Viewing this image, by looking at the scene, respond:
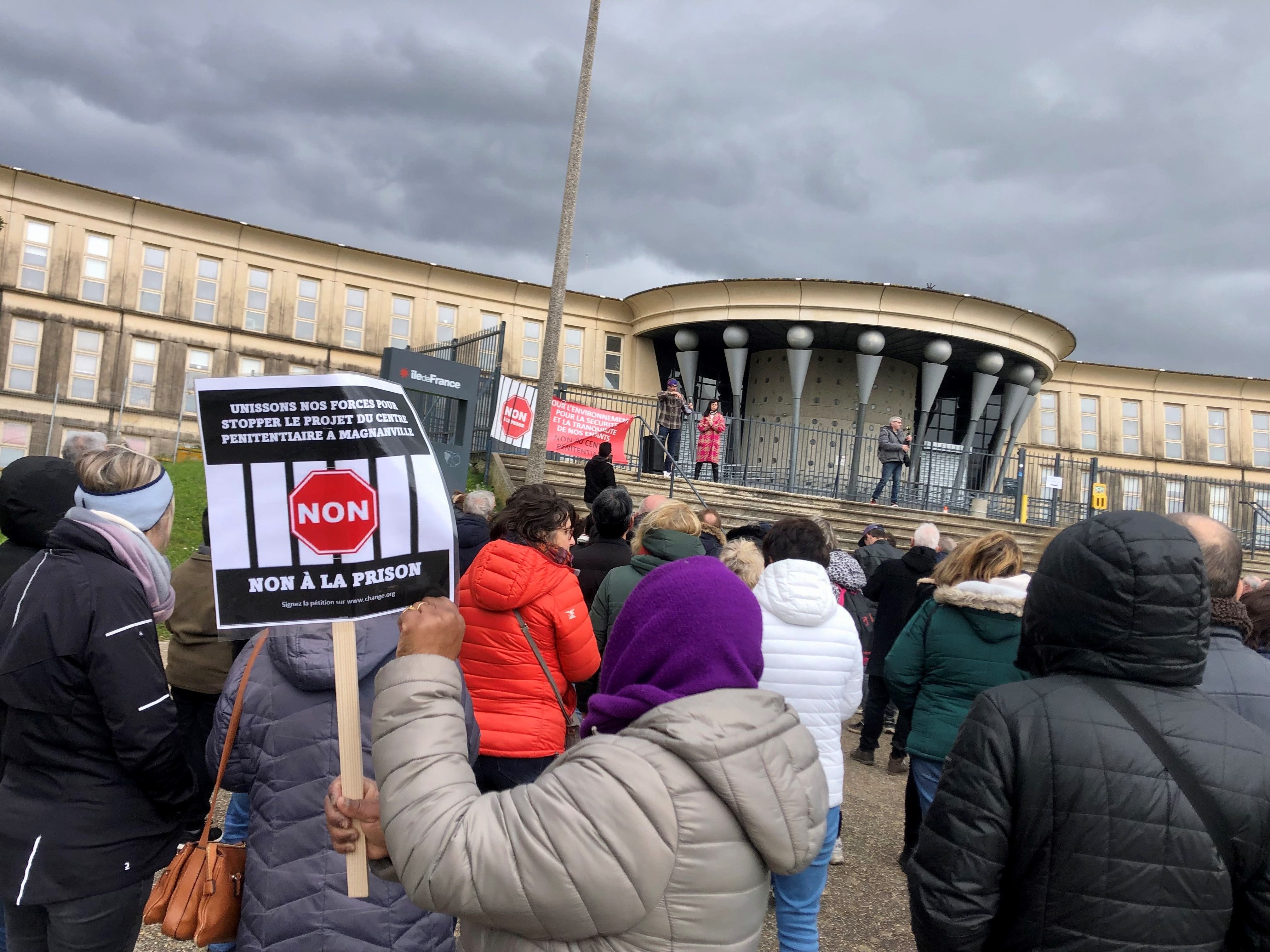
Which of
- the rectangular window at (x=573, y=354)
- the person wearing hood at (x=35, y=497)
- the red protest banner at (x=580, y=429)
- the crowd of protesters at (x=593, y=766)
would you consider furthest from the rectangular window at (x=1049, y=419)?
the person wearing hood at (x=35, y=497)

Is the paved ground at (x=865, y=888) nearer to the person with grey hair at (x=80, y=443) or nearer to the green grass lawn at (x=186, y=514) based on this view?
the person with grey hair at (x=80, y=443)

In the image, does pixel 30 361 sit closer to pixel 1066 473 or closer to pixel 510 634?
pixel 510 634

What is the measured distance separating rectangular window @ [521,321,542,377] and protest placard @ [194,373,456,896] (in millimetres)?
24831

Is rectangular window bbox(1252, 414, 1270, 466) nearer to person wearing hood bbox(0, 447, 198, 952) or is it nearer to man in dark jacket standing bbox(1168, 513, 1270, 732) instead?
man in dark jacket standing bbox(1168, 513, 1270, 732)

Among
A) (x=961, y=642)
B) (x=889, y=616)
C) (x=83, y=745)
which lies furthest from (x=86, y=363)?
(x=961, y=642)

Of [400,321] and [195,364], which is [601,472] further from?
[195,364]

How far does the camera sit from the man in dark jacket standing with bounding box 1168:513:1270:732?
246cm

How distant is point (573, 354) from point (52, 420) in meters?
13.9

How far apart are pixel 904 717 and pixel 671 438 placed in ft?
38.4

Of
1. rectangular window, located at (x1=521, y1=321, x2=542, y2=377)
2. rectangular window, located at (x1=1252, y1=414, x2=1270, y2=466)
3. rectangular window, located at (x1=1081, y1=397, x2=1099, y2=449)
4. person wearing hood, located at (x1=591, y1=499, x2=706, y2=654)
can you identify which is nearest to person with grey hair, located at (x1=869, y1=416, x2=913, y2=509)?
rectangular window, located at (x1=521, y1=321, x2=542, y2=377)

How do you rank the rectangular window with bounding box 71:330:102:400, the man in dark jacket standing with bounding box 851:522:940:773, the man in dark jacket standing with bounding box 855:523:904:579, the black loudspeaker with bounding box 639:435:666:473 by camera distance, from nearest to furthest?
A: the man in dark jacket standing with bounding box 851:522:940:773 → the man in dark jacket standing with bounding box 855:523:904:579 → the black loudspeaker with bounding box 639:435:666:473 → the rectangular window with bounding box 71:330:102:400

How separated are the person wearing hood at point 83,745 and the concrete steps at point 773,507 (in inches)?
470

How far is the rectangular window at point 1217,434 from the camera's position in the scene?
29.2m

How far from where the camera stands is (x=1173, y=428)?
29.4m
